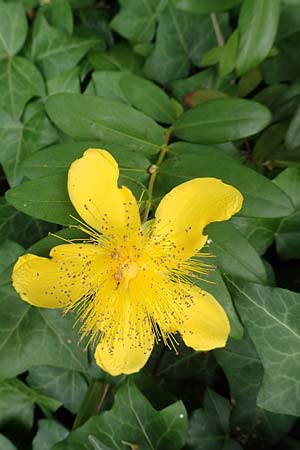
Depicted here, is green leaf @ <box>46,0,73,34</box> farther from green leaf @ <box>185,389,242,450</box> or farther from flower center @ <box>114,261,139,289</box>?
green leaf @ <box>185,389,242,450</box>

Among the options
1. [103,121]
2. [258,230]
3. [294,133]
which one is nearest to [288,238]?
[258,230]

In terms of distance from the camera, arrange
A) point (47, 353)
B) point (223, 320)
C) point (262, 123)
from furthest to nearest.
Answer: point (47, 353), point (262, 123), point (223, 320)

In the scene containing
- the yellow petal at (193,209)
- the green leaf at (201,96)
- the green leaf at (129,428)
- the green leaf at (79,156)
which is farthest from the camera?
the green leaf at (201,96)

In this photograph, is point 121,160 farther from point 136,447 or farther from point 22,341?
point 136,447

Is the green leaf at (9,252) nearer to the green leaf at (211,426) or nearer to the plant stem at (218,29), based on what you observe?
the green leaf at (211,426)

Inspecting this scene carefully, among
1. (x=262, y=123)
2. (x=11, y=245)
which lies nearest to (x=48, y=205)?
(x=11, y=245)

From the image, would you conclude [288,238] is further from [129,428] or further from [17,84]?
[17,84]

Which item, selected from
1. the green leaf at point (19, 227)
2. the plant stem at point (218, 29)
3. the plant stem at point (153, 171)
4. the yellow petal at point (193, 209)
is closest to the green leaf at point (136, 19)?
the plant stem at point (218, 29)
